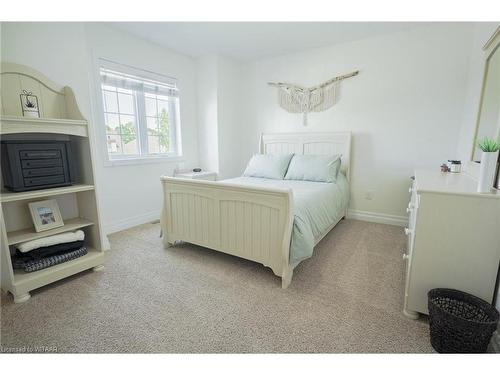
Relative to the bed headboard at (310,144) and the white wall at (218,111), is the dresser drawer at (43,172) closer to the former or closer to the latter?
the white wall at (218,111)

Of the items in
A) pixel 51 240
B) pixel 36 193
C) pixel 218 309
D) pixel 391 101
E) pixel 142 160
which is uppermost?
pixel 391 101

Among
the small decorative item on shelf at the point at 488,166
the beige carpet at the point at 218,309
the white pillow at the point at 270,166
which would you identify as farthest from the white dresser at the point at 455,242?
the white pillow at the point at 270,166

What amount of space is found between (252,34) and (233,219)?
90.4 inches

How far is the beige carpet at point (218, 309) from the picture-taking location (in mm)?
1345

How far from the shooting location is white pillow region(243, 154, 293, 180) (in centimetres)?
325

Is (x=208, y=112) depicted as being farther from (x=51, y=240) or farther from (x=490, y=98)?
(x=490, y=98)

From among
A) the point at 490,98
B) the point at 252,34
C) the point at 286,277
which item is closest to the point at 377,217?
the point at 490,98

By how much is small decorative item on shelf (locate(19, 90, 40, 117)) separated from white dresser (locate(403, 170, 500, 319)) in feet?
8.82

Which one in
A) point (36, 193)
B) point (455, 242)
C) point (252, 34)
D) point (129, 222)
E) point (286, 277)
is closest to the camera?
point (455, 242)

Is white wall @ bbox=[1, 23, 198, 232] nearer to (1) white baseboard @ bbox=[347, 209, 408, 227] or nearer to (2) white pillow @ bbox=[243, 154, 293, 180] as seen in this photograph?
(2) white pillow @ bbox=[243, 154, 293, 180]

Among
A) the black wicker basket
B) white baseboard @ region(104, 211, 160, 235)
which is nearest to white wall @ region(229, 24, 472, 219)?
the black wicker basket

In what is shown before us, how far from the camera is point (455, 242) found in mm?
1361

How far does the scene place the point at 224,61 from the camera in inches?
146
